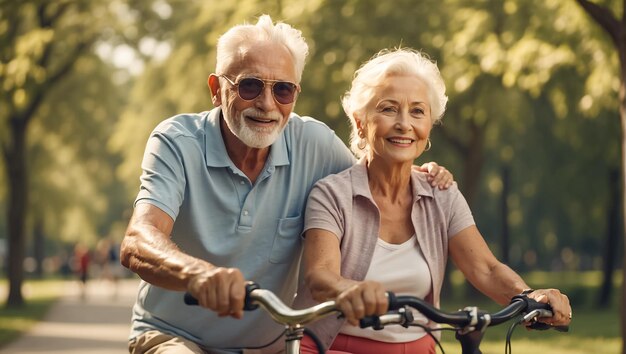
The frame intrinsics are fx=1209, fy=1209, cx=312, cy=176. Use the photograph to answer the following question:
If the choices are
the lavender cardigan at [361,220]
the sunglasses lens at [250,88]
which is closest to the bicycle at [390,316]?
the lavender cardigan at [361,220]

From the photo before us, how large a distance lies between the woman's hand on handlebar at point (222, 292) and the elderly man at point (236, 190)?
2.90 ft

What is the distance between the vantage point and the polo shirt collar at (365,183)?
4.01m

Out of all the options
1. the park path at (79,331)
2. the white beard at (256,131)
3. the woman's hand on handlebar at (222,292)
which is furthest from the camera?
the park path at (79,331)

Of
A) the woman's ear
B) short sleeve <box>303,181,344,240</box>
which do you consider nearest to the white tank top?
short sleeve <box>303,181,344,240</box>

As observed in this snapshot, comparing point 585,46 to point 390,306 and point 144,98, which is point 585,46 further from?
point 144,98

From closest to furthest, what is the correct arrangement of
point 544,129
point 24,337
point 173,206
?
point 173,206, point 24,337, point 544,129

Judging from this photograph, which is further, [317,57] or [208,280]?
[317,57]

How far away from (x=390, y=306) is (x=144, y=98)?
24651 mm

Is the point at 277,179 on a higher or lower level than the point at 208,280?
higher

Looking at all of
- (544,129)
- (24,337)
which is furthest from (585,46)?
(544,129)

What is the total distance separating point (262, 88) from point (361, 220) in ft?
1.78

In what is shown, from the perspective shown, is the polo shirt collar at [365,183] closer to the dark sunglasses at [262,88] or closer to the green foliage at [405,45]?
the dark sunglasses at [262,88]

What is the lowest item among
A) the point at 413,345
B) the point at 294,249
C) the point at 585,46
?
the point at 413,345

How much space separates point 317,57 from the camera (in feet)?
59.3
